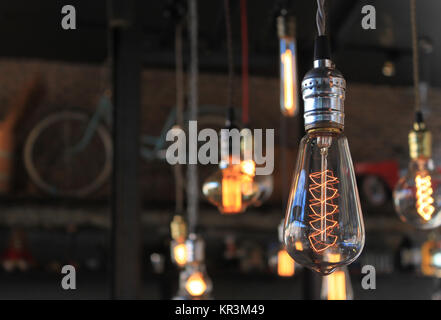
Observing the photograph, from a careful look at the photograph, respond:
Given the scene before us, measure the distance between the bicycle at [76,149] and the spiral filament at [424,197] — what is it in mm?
4723

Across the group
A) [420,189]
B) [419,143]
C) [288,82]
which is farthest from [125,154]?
[420,189]

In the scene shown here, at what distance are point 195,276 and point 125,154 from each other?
5.48 feet

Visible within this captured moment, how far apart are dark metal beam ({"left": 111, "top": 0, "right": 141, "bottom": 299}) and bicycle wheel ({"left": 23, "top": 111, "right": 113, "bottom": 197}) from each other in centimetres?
230

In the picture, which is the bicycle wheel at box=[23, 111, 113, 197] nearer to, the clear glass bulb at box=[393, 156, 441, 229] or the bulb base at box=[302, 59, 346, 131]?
the clear glass bulb at box=[393, 156, 441, 229]

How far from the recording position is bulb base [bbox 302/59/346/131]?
0.97 m

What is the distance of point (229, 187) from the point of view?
2.12 m

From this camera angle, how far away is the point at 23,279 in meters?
6.52

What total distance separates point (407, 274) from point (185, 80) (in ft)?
10.6

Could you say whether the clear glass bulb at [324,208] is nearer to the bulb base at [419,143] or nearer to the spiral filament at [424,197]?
the spiral filament at [424,197]

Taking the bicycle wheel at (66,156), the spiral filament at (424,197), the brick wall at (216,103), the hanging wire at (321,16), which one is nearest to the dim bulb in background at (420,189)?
the spiral filament at (424,197)

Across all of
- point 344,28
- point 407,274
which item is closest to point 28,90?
point 344,28

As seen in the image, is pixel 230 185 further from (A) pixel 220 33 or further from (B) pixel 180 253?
(A) pixel 220 33

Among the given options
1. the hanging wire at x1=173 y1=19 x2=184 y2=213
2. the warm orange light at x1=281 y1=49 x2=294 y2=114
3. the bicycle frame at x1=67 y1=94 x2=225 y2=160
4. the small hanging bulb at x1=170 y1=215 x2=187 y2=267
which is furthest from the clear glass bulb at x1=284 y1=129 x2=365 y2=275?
the bicycle frame at x1=67 y1=94 x2=225 y2=160

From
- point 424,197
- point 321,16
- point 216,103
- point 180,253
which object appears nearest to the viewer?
point 321,16
